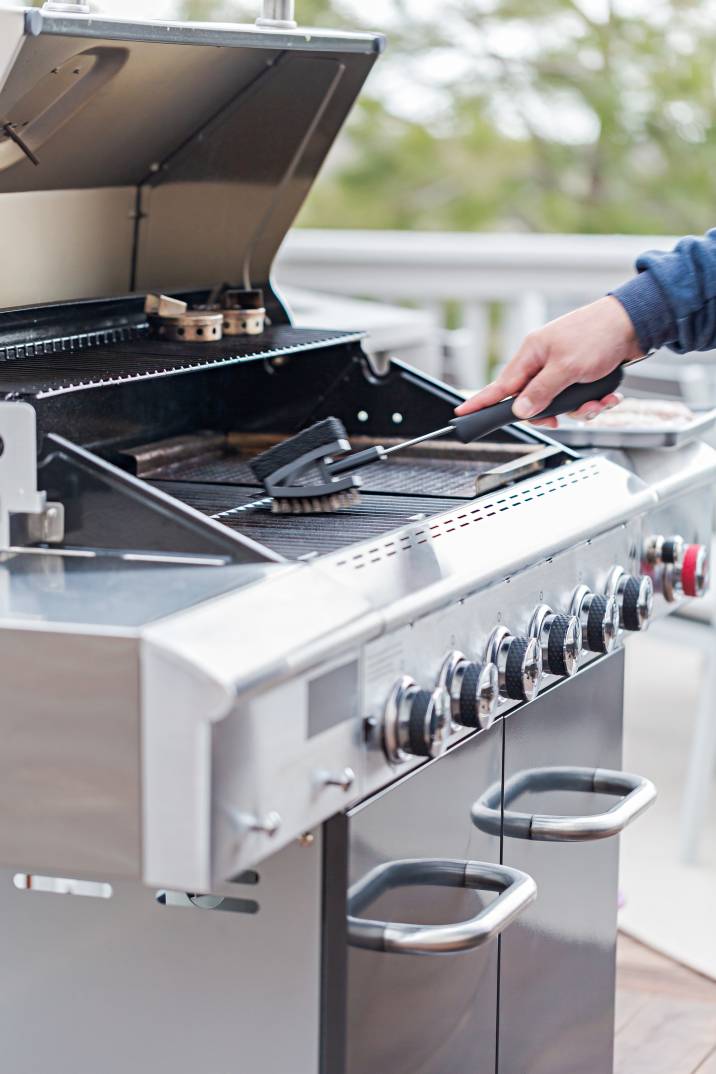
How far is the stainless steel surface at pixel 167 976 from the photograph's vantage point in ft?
3.73

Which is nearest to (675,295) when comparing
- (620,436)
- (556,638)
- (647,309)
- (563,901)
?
(647,309)

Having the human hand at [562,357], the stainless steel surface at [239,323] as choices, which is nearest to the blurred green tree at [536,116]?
the stainless steel surface at [239,323]

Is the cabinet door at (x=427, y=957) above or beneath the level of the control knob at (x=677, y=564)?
beneath

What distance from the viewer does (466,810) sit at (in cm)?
132

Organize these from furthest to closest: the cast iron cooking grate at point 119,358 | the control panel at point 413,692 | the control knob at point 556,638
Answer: the control knob at point 556,638 < the cast iron cooking grate at point 119,358 < the control panel at point 413,692

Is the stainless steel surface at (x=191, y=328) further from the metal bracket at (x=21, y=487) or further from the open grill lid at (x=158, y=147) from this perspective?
the metal bracket at (x=21, y=487)

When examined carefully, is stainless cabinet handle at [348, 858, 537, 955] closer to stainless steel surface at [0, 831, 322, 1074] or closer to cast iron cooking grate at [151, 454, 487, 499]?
stainless steel surface at [0, 831, 322, 1074]

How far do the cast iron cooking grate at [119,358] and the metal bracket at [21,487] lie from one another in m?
0.04

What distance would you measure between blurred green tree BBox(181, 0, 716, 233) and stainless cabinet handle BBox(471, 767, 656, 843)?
782cm

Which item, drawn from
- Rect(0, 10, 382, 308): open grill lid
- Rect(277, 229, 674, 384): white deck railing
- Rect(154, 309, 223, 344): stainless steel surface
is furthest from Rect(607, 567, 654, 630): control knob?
Rect(277, 229, 674, 384): white deck railing

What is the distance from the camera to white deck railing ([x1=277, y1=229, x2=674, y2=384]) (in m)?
3.63

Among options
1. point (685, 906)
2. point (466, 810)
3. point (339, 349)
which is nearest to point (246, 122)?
point (339, 349)

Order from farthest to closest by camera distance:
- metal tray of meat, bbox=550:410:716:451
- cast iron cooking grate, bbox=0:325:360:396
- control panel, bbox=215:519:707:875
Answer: metal tray of meat, bbox=550:410:716:451 < cast iron cooking grate, bbox=0:325:360:396 < control panel, bbox=215:519:707:875

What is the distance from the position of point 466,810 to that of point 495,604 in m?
0.19
